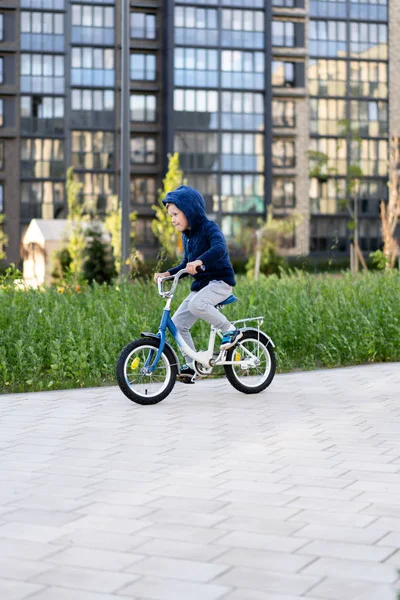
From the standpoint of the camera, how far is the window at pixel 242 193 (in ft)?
238

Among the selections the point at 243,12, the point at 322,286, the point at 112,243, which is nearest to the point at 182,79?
the point at 243,12

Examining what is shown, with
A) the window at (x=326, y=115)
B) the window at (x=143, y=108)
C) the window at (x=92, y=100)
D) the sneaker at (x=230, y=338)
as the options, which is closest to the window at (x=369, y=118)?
the window at (x=326, y=115)

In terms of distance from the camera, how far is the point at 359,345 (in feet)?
37.8

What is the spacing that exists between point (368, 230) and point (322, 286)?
66.5m

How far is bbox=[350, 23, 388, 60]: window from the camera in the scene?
80.2 metres

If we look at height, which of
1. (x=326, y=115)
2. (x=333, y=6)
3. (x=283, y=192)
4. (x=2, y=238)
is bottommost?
A: (x=2, y=238)

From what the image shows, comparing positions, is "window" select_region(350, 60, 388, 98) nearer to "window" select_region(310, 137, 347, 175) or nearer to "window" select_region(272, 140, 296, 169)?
"window" select_region(310, 137, 347, 175)

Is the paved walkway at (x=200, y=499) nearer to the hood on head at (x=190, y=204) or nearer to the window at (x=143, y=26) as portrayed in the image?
the hood on head at (x=190, y=204)

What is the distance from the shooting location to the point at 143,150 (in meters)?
72.9

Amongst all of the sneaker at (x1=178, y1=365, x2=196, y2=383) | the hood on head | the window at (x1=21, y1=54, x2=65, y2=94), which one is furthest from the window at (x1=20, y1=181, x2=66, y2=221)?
the sneaker at (x1=178, y1=365, x2=196, y2=383)

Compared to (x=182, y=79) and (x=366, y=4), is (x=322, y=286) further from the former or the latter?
(x=366, y=4)

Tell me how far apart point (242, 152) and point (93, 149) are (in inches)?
412

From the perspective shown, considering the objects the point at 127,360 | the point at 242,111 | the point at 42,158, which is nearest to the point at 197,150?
the point at 242,111

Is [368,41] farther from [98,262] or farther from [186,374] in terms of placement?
[186,374]
